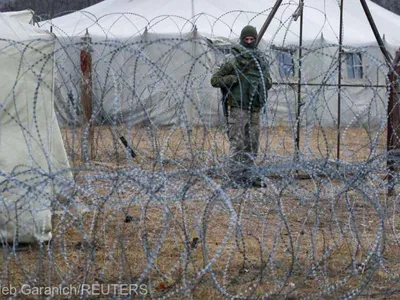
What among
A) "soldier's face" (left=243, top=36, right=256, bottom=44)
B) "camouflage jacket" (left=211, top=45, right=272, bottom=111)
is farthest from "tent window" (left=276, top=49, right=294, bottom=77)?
"soldier's face" (left=243, top=36, right=256, bottom=44)

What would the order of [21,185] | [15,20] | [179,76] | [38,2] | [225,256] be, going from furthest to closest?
1. [38,2]
2. [179,76]
3. [15,20]
4. [225,256]
5. [21,185]

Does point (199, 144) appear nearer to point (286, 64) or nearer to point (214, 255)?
→ point (286, 64)

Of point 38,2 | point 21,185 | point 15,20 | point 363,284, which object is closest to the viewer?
point 21,185

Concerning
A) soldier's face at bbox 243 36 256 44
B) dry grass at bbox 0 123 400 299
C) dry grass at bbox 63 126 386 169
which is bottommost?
dry grass at bbox 63 126 386 169

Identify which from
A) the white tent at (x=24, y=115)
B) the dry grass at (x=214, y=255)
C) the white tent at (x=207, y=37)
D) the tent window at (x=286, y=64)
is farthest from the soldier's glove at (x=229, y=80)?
the white tent at (x=207, y=37)

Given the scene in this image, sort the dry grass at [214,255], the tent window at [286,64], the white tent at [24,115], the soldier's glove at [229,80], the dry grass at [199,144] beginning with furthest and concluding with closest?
the dry grass at [199,144], the soldier's glove at [229,80], the tent window at [286,64], the white tent at [24,115], the dry grass at [214,255]

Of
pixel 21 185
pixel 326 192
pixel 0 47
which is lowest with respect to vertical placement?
pixel 326 192

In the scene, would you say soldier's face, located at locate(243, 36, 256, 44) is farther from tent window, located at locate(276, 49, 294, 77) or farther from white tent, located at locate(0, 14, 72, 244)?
white tent, located at locate(0, 14, 72, 244)

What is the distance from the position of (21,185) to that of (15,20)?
2510 mm

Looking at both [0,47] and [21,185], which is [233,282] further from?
[0,47]

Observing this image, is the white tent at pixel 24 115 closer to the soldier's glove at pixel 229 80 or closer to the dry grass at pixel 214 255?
the dry grass at pixel 214 255

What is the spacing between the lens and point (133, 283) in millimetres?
5137

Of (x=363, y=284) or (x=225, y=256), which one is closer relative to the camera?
(x=363, y=284)

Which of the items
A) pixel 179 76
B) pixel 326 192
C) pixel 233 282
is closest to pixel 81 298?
pixel 233 282
